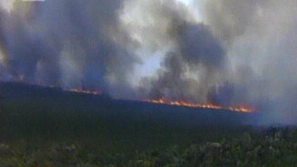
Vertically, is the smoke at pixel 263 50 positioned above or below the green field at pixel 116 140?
above

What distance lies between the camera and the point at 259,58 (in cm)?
1653

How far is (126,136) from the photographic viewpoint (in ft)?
41.4

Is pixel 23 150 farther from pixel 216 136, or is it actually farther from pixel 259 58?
pixel 259 58

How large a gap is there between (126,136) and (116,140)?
0.49 meters

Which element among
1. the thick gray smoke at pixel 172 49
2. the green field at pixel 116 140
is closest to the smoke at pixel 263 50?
the thick gray smoke at pixel 172 49

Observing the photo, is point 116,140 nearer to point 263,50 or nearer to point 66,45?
point 263,50

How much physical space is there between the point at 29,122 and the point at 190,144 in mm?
3884

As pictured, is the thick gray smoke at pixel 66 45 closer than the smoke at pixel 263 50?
No

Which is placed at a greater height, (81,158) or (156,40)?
(156,40)

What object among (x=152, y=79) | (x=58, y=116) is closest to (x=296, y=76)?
(x=152, y=79)

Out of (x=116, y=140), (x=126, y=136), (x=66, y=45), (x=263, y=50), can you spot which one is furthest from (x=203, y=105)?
(x=66, y=45)

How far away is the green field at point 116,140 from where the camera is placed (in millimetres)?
9992

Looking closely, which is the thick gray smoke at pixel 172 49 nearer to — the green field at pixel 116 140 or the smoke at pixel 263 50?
the smoke at pixel 263 50

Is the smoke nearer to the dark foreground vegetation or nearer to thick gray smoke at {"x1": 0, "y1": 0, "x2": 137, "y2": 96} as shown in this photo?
the dark foreground vegetation
